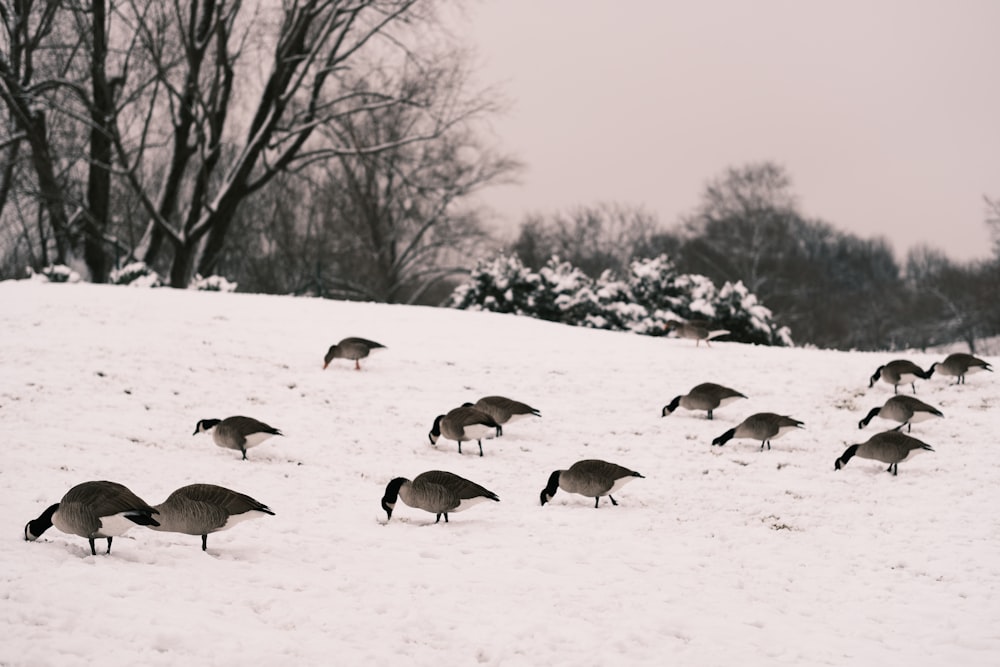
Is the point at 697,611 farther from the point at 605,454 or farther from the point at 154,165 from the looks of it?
the point at 154,165

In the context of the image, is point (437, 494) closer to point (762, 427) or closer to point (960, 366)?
point (762, 427)

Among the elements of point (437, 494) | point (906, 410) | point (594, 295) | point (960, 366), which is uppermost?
point (594, 295)

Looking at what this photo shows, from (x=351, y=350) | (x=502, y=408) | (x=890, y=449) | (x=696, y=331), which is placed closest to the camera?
(x=890, y=449)

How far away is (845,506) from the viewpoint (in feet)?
33.4

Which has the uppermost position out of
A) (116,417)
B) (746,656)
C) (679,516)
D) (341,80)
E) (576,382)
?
(341,80)

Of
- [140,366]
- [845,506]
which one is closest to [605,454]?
[845,506]

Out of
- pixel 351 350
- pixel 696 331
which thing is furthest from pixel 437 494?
pixel 696 331

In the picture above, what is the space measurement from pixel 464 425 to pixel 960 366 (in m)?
9.75

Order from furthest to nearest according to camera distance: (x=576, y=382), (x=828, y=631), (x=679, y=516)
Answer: (x=576, y=382), (x=679, y=516), (x=828, y=631)

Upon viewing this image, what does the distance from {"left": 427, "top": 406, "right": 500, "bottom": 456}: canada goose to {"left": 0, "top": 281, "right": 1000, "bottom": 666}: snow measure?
34 centimetres

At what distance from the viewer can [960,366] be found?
15.6m

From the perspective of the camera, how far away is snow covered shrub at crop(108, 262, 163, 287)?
939 inches

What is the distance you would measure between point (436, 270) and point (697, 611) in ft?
128

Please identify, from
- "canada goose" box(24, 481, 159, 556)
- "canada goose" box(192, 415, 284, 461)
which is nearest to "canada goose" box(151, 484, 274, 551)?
"canada goose" box(24, 481, 159, 556)
